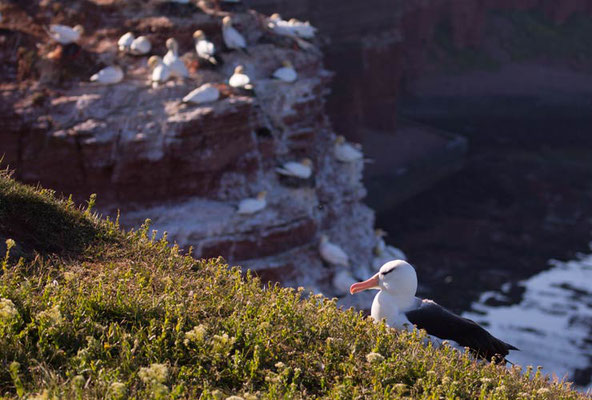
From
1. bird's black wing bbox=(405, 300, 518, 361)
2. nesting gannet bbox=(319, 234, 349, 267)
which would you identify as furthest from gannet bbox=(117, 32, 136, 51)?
bird's black wing bbox=(405, 300, 518, 361)

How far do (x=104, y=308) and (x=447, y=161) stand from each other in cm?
2436

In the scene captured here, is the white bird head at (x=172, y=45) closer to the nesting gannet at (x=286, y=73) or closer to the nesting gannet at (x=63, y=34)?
the nesting gannet at (x=63, y=34)

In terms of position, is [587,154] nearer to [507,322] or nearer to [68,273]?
[507,322]

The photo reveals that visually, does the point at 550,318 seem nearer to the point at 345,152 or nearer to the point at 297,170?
the point at 345,152

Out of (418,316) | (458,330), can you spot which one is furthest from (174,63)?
(458,330)

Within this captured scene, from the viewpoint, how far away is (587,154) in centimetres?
2955

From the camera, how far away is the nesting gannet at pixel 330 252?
47.8 ft

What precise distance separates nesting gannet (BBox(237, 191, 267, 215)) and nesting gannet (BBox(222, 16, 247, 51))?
2968mm

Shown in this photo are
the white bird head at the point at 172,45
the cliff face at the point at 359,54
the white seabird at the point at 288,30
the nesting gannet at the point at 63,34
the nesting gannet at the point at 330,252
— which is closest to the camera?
the nesting gannet at the point at 330,252

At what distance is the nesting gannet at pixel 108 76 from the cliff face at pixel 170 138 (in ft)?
0.33

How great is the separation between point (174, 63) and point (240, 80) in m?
1.11

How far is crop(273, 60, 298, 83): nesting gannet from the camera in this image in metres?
15.3

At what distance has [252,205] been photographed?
13.8 m

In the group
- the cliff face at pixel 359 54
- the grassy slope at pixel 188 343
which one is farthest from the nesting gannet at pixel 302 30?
the grassy slope at pixel 188 343
